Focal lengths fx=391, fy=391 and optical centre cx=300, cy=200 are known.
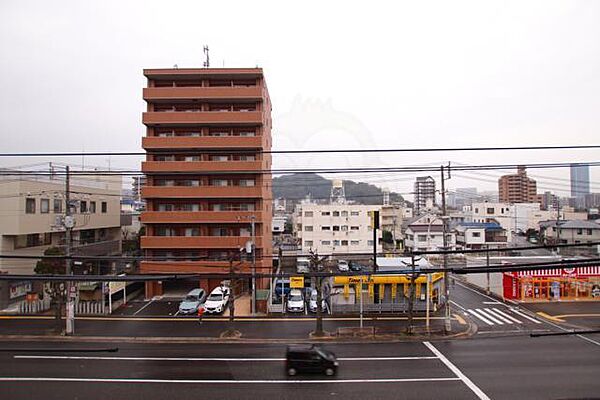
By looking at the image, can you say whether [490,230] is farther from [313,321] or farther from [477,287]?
[313,321]

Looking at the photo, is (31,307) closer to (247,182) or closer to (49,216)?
(49,216)

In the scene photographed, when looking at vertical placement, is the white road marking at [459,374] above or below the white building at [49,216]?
below

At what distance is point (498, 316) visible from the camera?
1525 cm

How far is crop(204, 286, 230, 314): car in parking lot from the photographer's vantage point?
15445 mm

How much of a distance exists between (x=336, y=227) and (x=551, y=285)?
558 inches

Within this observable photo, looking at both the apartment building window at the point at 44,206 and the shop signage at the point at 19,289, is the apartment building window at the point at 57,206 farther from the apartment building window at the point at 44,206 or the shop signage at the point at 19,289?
the shop signage at the point at 19,289

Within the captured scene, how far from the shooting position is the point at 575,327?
13.5 m

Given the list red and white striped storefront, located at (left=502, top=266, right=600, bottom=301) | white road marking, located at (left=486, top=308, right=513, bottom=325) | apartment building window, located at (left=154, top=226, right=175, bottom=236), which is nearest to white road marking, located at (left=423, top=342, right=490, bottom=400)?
white road marking, located at (left=486, top=308, right=513, bottom=325)

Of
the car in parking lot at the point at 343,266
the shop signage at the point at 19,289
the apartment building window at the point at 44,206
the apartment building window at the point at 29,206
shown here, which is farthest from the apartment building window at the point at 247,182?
the shop signage at the point at 19,289

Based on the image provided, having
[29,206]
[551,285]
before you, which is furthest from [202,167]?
[551,285]

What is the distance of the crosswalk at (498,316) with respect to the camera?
14.4 metres

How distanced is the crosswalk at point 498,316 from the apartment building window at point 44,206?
19389 millimetres

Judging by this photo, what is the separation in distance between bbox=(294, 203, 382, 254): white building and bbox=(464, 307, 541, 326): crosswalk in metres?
12.9

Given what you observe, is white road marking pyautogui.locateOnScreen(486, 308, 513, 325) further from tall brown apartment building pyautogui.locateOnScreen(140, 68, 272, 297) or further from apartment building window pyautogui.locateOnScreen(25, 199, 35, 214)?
apartment building window pyautogui.locateOnScreen(25, 199, 35, 214)
